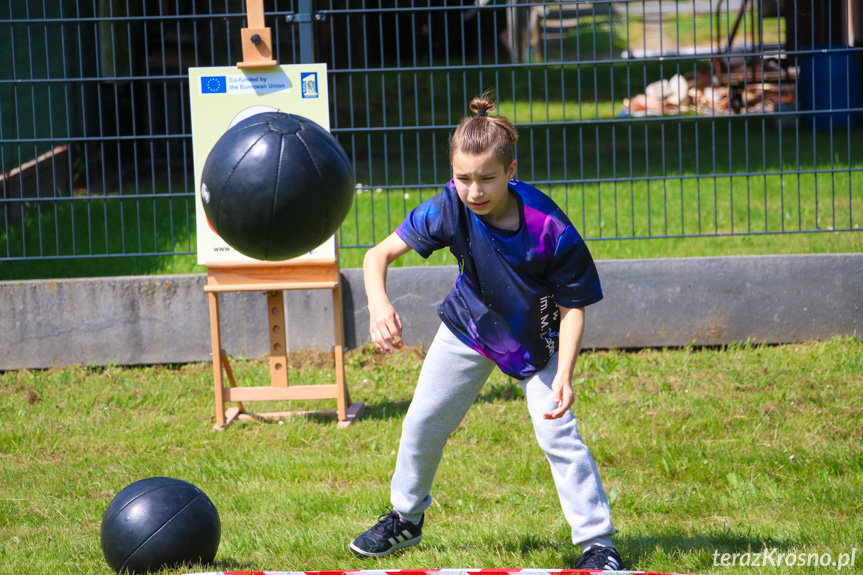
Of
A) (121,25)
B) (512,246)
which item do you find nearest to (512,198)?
(512,246)

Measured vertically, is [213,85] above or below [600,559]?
above

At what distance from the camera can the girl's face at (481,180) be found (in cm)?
319

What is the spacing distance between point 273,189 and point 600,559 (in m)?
1.87

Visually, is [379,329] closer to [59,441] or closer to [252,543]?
[252,543]

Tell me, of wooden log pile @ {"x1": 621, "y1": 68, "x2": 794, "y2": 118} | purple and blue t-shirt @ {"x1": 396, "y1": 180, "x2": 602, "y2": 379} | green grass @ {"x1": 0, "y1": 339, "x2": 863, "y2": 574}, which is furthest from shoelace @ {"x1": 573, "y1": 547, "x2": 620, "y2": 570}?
wooden log pile @ {"x1": 621, "y1": 68, "x2": 794, "y2": 118}

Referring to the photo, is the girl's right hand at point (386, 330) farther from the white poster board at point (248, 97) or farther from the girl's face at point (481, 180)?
A: the white poster board at point (248, 97)

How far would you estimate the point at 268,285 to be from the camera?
210 inches

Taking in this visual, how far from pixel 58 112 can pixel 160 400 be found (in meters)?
5.12

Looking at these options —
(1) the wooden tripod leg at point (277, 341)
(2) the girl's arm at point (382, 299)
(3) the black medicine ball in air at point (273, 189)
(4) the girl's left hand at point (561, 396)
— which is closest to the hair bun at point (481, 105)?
(2) the girl's arm at point (382, 299)

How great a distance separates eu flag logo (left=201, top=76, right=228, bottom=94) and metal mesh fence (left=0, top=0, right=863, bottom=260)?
0.74m

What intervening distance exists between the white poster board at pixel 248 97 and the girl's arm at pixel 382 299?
1964 millimetres

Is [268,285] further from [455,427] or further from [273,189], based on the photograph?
[455,427]

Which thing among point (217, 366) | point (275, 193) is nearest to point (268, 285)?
point (217, 366)

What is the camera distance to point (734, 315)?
21.5 ft
